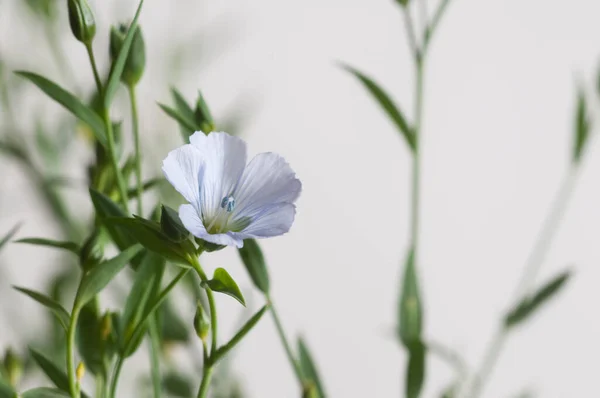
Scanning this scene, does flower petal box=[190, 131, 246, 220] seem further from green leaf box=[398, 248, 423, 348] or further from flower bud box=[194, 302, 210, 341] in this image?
green leaf box=[398, 248, 423, 348]

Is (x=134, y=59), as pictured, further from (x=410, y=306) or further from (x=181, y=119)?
(x=410, y=306)

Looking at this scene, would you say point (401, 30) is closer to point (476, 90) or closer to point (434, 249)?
point (476, 90)

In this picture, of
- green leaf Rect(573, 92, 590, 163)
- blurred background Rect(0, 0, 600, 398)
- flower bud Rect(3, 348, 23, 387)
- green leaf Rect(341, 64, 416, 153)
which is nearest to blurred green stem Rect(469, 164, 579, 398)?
blurred background Rect(0, 0, 600, 398)

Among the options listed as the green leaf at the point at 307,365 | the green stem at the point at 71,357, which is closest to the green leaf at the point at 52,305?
the green stem at the point at 71,357

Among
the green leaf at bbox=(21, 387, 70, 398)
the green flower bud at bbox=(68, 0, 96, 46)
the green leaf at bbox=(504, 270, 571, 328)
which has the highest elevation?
the green flower bud at bbox=(68, 0, 96, 46)

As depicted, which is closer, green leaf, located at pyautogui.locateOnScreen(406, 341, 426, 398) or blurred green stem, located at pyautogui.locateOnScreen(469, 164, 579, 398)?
green leaf, located at pyautogui.locateOnScreen(406, 341, 426, 398)

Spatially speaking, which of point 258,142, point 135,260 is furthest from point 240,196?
point 258,142

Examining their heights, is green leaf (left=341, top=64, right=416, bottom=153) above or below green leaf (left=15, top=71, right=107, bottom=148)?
below
